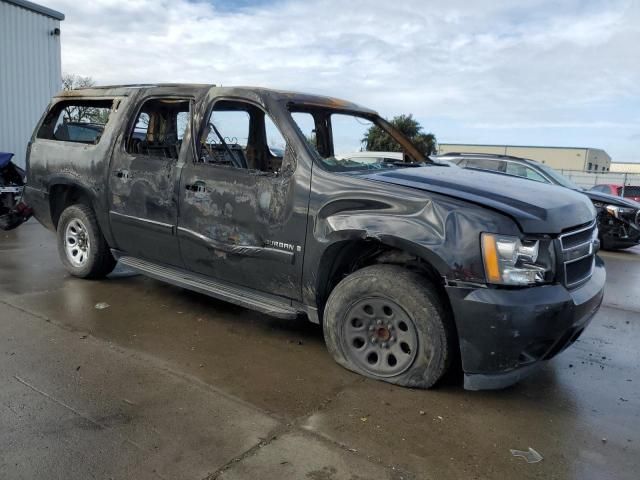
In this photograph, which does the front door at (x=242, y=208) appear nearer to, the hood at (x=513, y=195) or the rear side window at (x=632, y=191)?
the hood at (x=513, y=195)

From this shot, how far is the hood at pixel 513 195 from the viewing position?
3143 millimetres

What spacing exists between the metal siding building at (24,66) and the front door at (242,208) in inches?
455

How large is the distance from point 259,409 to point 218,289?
137cm

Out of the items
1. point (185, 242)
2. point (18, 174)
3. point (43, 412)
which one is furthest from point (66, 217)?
point (18, 174)

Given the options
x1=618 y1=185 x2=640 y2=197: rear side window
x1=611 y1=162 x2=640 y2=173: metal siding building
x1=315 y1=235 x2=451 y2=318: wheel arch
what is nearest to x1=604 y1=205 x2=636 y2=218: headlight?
x1=315 y1=235 x2=451 y2=318: wheel arch

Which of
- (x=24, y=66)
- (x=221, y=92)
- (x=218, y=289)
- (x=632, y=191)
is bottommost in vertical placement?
(x=218, y=289)

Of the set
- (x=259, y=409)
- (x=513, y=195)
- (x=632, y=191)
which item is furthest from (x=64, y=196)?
(x=632, y=191)

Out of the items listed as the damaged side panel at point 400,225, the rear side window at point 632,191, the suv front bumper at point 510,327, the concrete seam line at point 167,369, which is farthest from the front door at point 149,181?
the rear side window at point 632,191

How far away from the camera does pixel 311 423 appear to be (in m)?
3.04

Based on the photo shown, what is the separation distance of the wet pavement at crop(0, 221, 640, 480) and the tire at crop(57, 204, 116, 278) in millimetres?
775

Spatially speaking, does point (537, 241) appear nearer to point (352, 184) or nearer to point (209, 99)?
point (352, 184)

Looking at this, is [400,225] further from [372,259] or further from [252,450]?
[252,450]

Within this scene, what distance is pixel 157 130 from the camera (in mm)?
5004

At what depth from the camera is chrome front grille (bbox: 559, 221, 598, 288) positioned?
10.7 ft
